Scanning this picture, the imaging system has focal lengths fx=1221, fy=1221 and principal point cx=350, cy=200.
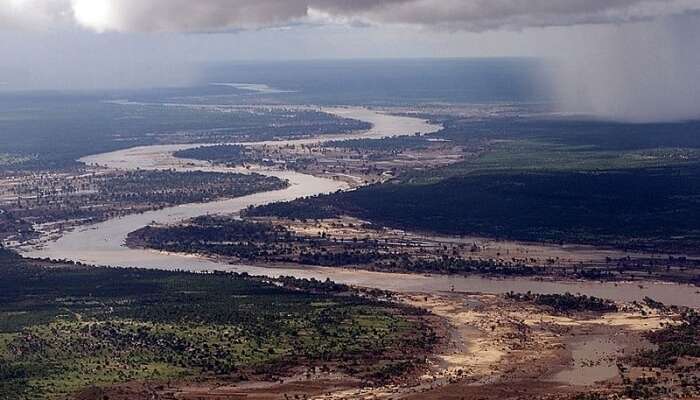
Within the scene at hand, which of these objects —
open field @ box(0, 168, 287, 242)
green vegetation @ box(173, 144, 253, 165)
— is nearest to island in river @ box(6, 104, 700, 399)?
open field @ box(0, 168, 287, 242)

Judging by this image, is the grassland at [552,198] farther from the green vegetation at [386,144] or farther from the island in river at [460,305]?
the green vegetation at [386,144]

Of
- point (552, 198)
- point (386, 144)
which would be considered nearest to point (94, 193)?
→ point (552, 198)

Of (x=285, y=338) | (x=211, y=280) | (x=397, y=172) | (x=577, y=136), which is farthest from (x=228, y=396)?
(x=577, y=136)

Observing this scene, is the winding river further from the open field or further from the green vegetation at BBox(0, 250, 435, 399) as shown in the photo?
the green vegetation at BBox(0, 250, 435, 399)

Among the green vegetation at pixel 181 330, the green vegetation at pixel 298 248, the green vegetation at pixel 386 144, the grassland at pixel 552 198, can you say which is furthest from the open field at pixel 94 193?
the green vegetation at pixel 386 144

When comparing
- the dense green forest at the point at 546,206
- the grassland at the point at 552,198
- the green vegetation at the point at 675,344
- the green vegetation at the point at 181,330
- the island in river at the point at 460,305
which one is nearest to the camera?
the island in river at the point at 460,305
